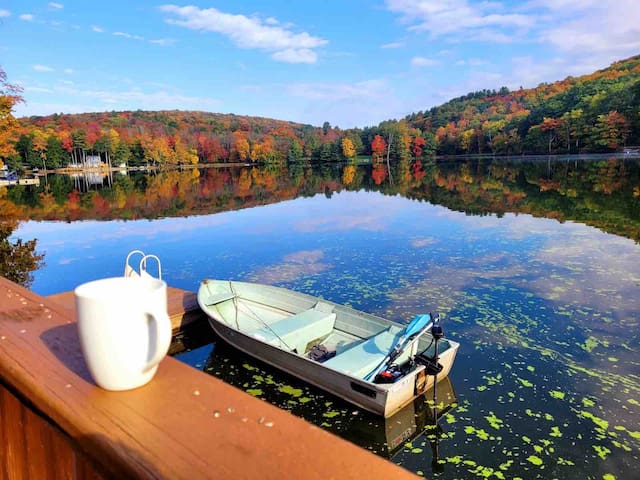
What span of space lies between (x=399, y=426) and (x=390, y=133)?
91853 mm

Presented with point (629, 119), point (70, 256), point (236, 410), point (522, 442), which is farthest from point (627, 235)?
point (629, 119)

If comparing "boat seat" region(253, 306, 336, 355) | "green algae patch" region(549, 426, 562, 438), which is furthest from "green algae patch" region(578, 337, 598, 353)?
"boat seat" region(253, 306, 336, 355)

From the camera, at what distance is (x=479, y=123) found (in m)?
93.5

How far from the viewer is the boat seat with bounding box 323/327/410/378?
5.65 m

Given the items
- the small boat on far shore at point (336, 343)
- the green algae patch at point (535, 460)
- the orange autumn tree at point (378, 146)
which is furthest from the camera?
the orange autumn tree at point (378, 146)

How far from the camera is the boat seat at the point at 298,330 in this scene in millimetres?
6555

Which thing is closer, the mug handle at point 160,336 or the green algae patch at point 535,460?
the mug handle at point 160,336

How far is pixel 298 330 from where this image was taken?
21.8ft

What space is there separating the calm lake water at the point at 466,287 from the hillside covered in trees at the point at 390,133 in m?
47.4

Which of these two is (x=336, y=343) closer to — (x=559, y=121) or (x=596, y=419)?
(x=596, y=419)

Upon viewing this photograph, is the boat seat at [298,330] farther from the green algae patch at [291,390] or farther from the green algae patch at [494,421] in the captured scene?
the green algae patch at [494,421]

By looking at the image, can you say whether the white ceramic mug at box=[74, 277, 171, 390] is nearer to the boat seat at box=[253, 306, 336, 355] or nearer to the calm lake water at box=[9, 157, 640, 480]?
the calm lake water at box=[9, 157, 640, 480]

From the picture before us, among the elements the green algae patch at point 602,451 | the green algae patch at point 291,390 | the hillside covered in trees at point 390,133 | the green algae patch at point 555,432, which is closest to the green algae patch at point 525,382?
the green algae patch at point 555,432

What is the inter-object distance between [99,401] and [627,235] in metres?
17.6
